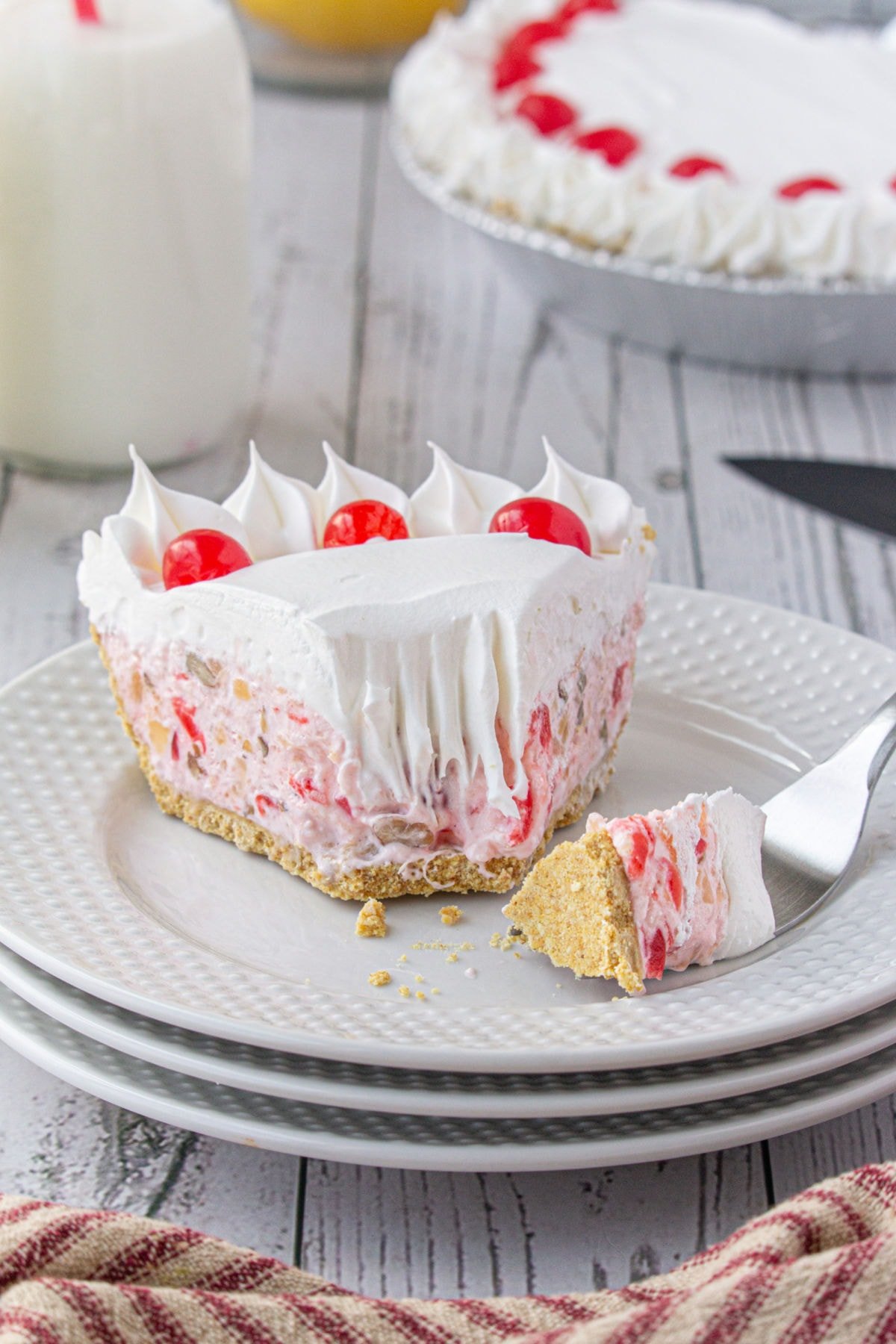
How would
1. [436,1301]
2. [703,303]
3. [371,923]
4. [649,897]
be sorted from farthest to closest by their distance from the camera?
[703,303], [371,923], [649,897], [436,1301]

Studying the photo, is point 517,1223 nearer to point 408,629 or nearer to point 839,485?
point 408,629

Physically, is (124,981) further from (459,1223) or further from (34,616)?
(34,616)

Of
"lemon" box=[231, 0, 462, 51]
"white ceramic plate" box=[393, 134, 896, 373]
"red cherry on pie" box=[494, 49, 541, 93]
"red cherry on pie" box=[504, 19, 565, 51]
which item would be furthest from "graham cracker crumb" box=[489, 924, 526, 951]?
"lemon" box=[231, 0, 462, 51]

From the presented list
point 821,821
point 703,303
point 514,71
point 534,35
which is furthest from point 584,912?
point 534,35

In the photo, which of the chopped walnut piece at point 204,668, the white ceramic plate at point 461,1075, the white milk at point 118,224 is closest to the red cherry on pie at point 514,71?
the white milk at point 118,224

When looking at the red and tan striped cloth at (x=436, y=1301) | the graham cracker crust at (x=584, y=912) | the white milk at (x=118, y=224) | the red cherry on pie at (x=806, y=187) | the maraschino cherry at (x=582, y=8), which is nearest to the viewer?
the red and tan striped cloth at (x=436, y=1301)

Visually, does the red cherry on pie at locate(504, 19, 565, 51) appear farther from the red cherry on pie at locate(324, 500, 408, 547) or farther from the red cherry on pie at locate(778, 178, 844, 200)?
the red cherry on pie at locate(324, 500, 408, 547)

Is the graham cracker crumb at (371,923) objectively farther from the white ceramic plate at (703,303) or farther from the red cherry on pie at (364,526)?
the white ceramic plate at (703,303)
